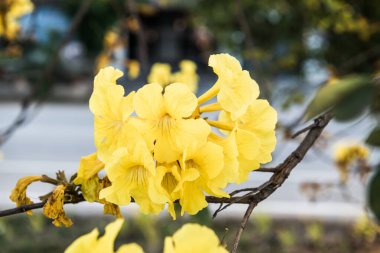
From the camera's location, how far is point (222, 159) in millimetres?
691

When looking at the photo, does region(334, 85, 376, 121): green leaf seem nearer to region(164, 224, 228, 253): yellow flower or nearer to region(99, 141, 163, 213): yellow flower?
region(164, 224, 228, 253): yellow flower

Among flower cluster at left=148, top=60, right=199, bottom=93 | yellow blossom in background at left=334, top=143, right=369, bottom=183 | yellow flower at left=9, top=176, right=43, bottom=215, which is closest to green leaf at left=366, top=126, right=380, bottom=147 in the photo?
yellow flower at left=9, top=176, right=43, bottom=215

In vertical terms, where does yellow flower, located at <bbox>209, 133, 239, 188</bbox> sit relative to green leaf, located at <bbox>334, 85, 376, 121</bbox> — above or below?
above

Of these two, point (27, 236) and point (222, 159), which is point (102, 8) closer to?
point (27, 236)

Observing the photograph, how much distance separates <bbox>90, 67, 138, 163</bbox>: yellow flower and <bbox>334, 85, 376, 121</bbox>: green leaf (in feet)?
1.28

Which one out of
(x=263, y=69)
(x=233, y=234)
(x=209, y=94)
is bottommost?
(x=209, y=94)

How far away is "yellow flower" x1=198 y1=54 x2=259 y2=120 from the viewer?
0.73 m

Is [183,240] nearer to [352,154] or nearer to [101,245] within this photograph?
[101,245]

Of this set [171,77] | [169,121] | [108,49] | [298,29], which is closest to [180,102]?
[169,121]

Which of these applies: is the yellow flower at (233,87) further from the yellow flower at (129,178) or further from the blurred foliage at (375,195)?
the blurred foliage at (375,195)

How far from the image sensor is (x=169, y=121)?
2.38 feet

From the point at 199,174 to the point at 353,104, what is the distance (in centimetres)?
36

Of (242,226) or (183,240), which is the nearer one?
(183,240)

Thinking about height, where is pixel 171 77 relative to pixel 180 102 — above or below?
above
